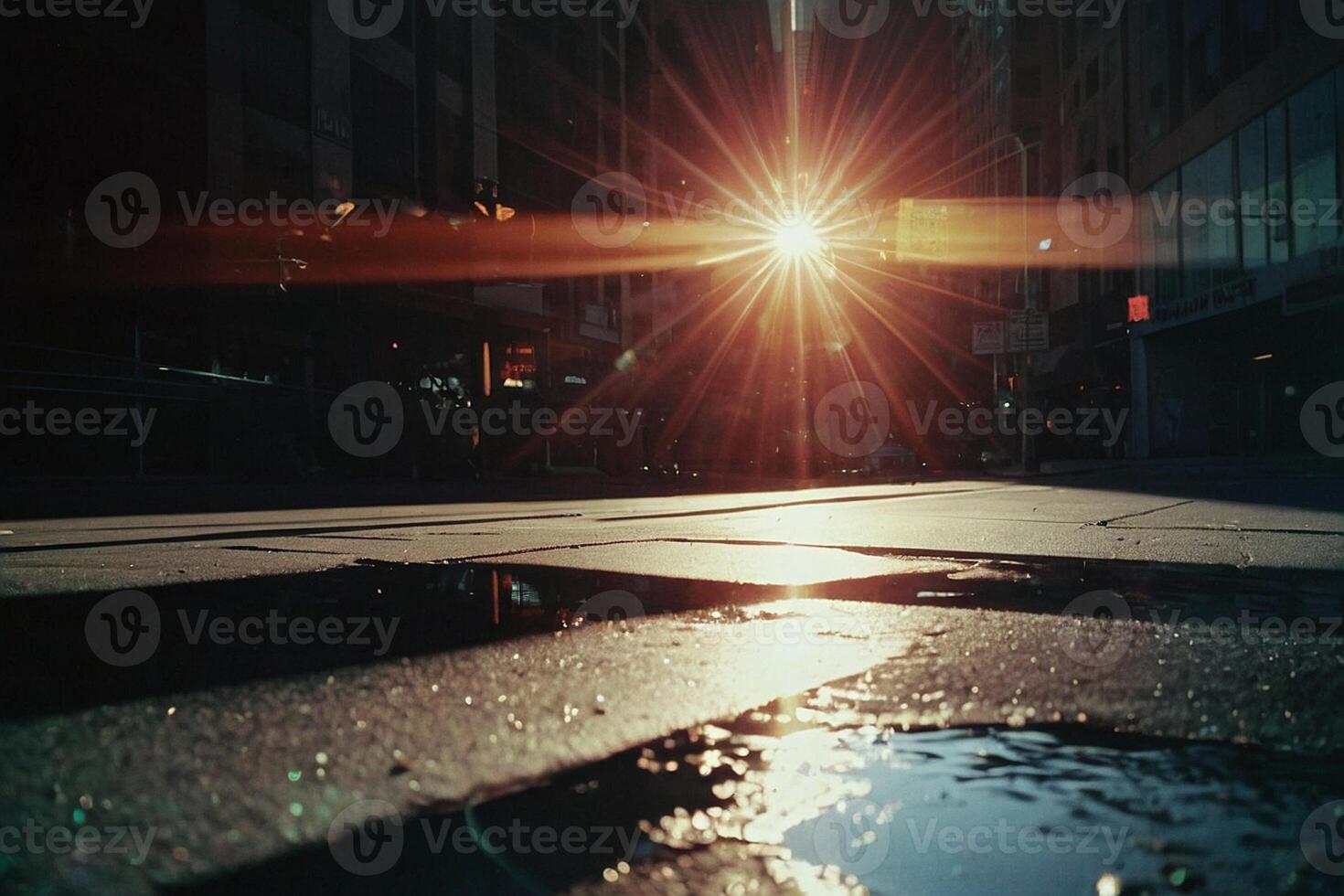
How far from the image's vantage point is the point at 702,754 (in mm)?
1783

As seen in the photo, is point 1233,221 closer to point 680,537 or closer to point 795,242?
point 680,537

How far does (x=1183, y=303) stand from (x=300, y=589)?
38.2 metres

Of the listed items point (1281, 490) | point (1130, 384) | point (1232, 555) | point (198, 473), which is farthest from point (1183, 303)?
point (1232, 555)

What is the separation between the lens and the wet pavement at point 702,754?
1281 mm

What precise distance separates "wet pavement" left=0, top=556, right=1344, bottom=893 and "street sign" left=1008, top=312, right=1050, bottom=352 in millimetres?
33601

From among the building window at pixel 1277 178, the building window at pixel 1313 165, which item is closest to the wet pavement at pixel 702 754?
the building window at pixel 1313 165

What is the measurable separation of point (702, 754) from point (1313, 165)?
104 ft

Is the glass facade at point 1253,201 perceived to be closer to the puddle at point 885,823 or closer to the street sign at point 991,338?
the street sign at point 991,338

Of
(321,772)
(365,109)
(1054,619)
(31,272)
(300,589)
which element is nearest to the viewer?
(321,772)

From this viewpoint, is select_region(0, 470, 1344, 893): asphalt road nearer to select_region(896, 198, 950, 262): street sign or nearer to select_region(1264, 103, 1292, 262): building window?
select_region(896, 198, 950, 262): street sign

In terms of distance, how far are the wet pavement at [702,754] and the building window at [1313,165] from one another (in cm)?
2852

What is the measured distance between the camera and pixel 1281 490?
47.8 ft

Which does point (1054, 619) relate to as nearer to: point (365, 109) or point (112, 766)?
point (112, 766)

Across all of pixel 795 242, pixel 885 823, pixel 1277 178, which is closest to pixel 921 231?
pixel 1277 178
